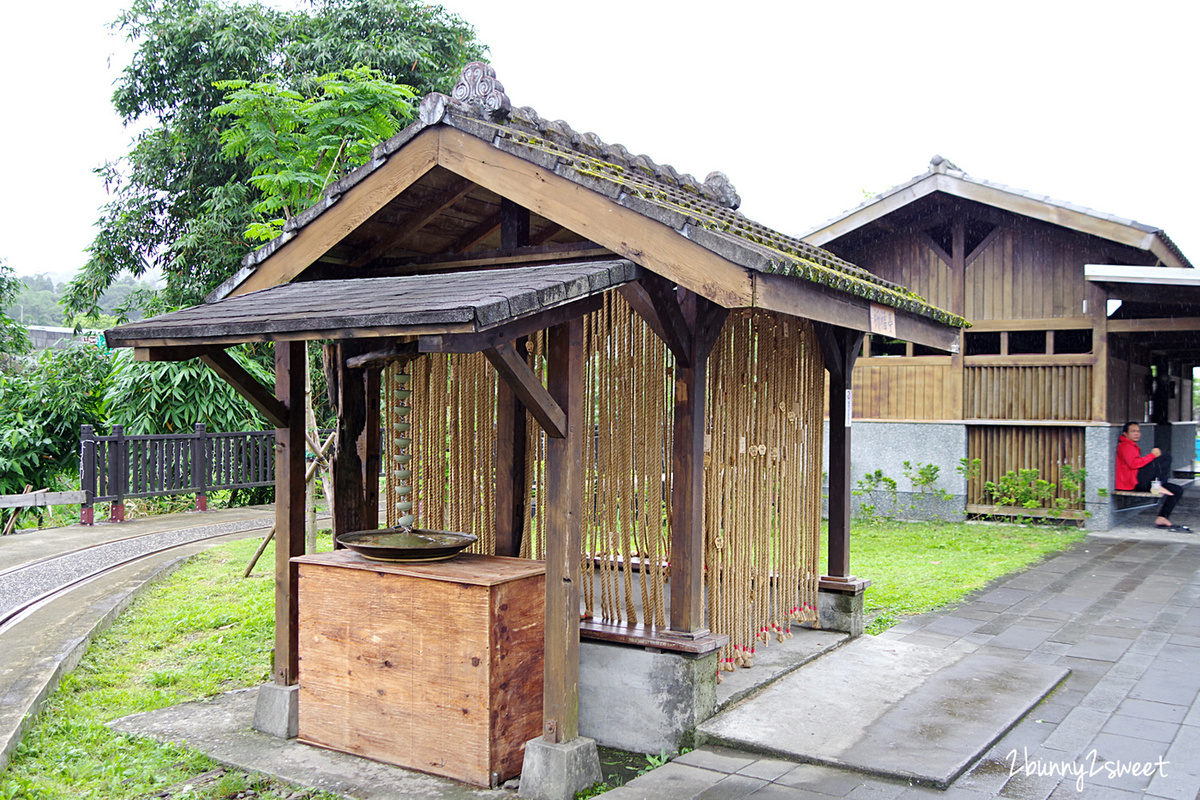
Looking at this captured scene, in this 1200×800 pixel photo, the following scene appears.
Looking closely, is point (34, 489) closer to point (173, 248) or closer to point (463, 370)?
point (173, 248)

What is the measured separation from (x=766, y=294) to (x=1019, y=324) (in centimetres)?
958

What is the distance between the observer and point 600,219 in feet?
14.7

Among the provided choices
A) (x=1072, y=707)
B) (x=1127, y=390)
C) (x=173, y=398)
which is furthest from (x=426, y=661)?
(x=173, y=398)

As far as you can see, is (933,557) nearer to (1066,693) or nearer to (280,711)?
(1066,693)

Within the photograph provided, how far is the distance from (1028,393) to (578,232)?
32.4 ft

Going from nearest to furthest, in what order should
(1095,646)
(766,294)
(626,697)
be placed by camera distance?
(766,294) → (626,697) → (1095,646)

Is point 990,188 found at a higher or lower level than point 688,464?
higher

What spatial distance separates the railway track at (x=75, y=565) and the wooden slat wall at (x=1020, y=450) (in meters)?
9.87

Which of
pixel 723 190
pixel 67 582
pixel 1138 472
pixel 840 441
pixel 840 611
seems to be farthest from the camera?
pixel 1138 472

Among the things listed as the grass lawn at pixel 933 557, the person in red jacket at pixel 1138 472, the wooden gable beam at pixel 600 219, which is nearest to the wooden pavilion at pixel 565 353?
the wooden gable beam at pixel 600 219

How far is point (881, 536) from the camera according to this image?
11977mm

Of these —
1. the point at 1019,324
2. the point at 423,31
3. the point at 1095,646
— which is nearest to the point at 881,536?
the point at 1019,324

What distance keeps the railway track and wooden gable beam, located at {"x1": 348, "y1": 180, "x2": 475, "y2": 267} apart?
12.7 ft

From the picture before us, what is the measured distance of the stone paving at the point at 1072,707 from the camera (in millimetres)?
3977
